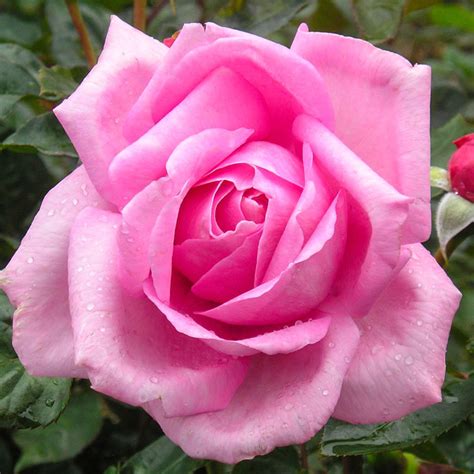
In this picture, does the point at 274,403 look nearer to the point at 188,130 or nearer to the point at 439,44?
the point at 188,130

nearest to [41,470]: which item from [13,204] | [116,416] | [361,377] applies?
[116,416]

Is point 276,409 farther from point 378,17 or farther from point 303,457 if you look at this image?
point 378,17

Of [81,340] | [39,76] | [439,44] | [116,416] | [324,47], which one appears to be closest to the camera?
[81,340]

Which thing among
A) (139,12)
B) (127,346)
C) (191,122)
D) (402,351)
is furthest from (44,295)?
(139,12)

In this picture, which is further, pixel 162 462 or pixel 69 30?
pixel 69 30

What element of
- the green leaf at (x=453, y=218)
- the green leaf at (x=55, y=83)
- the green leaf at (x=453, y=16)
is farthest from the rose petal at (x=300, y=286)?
the green leaf at (x=453, y=16)
